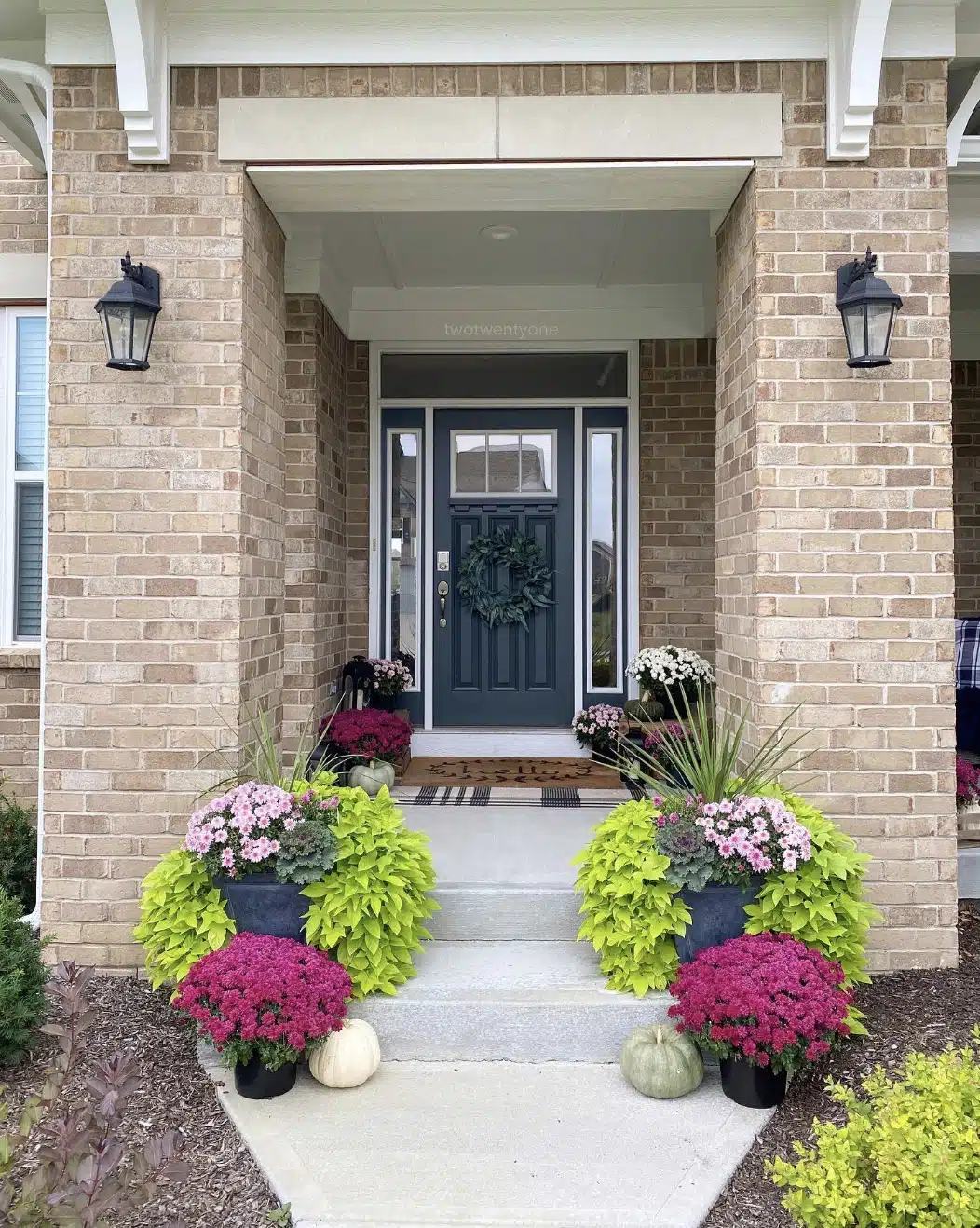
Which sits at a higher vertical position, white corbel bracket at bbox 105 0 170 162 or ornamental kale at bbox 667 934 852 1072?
white corbel bracket at bbox 105 0 170 162

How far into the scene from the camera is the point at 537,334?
612cm

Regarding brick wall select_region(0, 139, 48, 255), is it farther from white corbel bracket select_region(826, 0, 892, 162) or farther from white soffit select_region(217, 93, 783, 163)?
white corbel bracket select_region(826, 0, 892, 162)

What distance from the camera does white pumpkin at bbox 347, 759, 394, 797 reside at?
4.94m

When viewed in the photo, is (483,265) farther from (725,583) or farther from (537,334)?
(725,583)

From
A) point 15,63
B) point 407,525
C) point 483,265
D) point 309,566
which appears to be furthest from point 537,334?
point 15,63

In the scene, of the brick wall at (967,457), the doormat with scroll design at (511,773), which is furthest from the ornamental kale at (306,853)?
the brick wall at (967,457)

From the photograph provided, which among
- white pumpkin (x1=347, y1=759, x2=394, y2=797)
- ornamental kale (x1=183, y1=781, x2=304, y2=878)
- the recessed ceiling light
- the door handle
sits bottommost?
white pumpkin (x1=347, y1=759, x2=394, y2=797)

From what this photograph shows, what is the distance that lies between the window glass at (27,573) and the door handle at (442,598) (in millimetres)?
2385

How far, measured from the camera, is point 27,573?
16.9 ft

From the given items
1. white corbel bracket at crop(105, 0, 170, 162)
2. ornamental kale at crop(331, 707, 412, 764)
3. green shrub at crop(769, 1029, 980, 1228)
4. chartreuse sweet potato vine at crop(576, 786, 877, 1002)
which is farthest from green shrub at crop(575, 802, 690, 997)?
white corbel bracket at crop(105, 0, 170, 162)

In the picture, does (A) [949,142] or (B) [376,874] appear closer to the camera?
(B) [376,874]

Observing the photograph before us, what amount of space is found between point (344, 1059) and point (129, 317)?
2515 millimetres

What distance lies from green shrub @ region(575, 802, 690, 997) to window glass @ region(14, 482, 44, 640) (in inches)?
138

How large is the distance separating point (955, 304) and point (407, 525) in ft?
12.7
